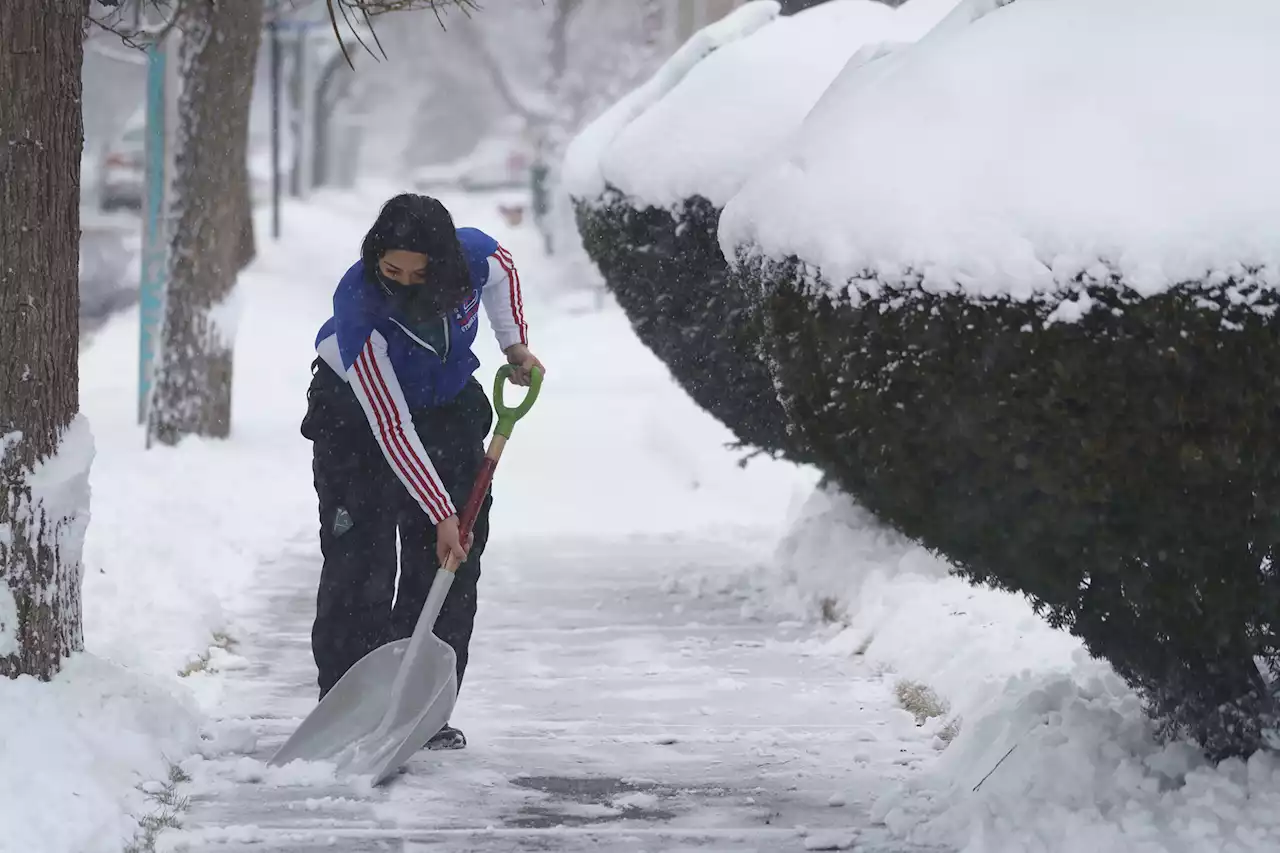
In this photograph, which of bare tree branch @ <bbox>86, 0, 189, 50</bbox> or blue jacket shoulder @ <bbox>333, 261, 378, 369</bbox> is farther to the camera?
bare tree branch @ <bbox>86, 0, 189, 50</bbox>

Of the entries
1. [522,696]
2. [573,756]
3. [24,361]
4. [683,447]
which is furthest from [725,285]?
[683,447]

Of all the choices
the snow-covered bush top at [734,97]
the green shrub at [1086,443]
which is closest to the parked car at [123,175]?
the snow-covered bush top at [734,97]

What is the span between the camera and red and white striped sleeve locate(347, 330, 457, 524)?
4.62m

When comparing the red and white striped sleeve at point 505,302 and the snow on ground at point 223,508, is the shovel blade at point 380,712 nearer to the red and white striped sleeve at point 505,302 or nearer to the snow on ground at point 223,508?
the snow on ground at point 223,508

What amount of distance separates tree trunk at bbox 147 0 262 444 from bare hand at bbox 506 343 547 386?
6.38m

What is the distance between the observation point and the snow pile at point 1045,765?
387cm

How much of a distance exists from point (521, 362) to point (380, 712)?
1045mm

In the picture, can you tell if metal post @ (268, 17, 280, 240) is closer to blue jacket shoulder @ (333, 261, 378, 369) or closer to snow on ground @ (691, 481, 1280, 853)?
snow on ground @ (691, 481, 1280, 853)

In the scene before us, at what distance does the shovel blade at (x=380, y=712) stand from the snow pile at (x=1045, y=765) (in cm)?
123

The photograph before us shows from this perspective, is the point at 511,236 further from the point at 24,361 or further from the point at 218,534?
the point at 24,361

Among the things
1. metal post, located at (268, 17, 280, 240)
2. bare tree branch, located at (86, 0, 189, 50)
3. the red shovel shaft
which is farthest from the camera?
metal post, located at (268, 17, 280, 240)

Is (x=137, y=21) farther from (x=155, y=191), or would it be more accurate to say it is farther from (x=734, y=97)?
(x=734, y=97)

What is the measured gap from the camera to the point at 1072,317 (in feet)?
11.0

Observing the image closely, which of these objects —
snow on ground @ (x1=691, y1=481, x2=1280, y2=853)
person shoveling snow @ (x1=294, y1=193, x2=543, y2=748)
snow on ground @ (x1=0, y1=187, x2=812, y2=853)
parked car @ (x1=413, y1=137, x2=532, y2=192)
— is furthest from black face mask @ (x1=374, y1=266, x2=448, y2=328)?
parked car @ (x1=413, y1=137, x2=532, y2=192)
